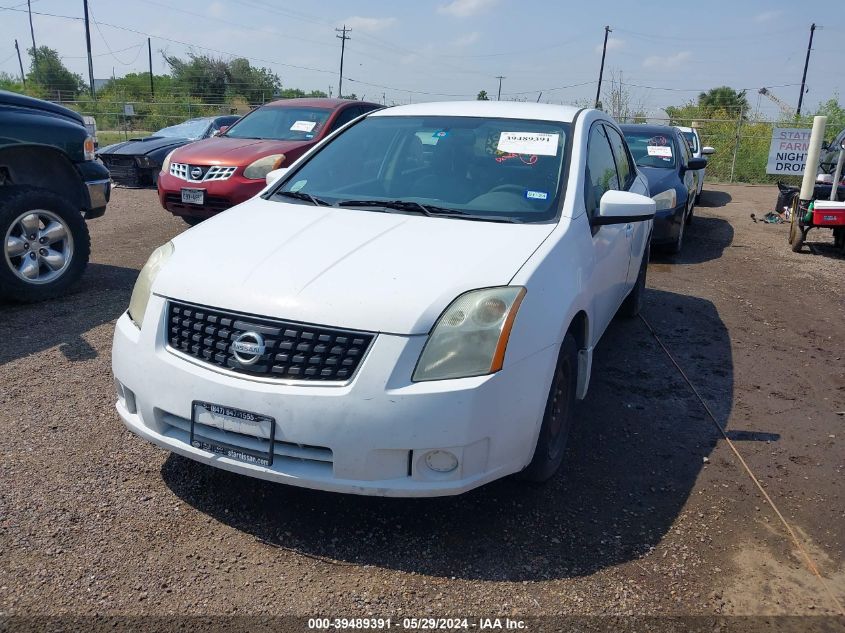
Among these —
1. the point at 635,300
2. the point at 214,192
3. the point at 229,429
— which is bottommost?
the point at 635,300

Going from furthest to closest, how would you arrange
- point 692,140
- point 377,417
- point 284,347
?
point 692,140 → point 284,347 → point 377,417

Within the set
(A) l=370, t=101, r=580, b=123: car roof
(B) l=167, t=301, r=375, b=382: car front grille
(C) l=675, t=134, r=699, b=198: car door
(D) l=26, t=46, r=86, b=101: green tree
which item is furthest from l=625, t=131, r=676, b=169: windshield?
(D) l=26, t=46, r=86, b=101: green tree

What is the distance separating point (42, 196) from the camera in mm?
5543

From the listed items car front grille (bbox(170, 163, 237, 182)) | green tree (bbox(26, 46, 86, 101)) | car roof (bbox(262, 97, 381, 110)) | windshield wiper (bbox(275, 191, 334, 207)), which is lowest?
car front grille (bbox(170, 163, 237, 182))

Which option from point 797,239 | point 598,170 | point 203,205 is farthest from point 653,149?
point 598,170

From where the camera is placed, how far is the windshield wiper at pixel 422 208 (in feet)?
11.0

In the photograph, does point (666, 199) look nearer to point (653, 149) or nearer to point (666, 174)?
point (666, 174)

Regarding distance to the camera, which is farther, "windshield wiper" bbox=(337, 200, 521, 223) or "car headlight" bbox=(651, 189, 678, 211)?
"car headlight" bbox=(651, 189, 678, 211)

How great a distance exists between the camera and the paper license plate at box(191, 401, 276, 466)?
99.3 inches

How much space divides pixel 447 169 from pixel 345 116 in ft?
20.3

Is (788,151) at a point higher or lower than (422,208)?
higher

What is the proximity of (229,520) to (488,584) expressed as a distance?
1.08 meters

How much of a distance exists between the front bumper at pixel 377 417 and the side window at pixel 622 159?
2530mm

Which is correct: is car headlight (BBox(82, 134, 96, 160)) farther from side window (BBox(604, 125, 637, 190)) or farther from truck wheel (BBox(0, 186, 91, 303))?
side window (BBox(604, 125, 637, 190))
